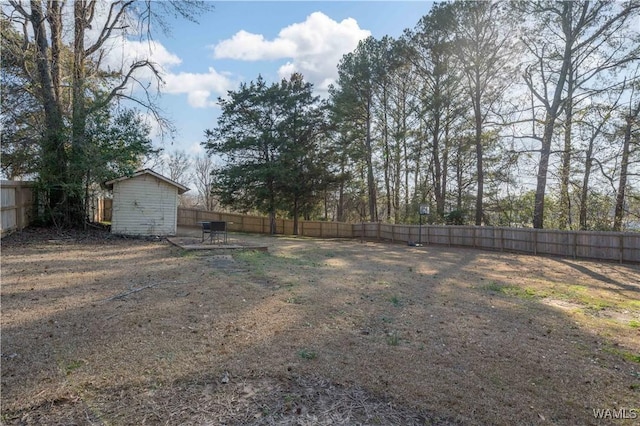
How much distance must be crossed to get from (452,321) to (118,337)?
12.9 ft

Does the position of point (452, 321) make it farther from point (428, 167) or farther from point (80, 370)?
point (428, 167)

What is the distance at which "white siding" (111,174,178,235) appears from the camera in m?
13.4

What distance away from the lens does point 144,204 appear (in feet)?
45.4

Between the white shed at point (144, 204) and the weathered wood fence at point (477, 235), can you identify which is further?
the white shed at point (144, 204)

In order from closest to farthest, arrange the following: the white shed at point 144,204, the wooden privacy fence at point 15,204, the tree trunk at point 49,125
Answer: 1. the wooden privacy fence at point 15,204
2. the tree trunk at point 49,125
3. the white shed at point 144,204

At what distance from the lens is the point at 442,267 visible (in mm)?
10039

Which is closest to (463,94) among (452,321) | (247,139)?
(247,139)

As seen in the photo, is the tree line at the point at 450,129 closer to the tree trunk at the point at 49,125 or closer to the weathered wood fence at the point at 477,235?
the weathered wood fence at the point at 477,235

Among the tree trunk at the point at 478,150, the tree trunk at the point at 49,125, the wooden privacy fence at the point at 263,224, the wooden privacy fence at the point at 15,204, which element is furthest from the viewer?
the wooden privacy fence at the point at 263,224

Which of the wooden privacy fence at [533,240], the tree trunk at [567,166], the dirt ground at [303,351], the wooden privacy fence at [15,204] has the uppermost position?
the tree trunk at [567,166]

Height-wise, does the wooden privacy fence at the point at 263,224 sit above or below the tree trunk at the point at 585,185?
below

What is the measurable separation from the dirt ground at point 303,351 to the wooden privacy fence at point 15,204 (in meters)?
4.53

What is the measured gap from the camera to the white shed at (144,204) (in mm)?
13414

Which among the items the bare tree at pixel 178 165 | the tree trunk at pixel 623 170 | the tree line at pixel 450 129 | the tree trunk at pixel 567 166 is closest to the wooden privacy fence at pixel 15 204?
the tree line at pixel 450 129
